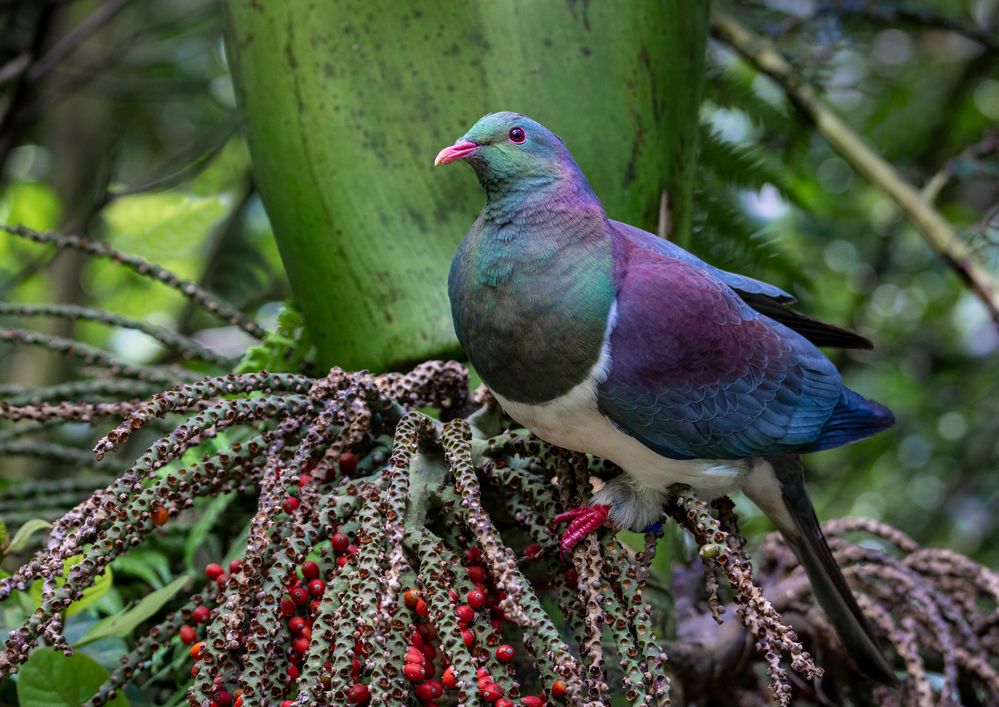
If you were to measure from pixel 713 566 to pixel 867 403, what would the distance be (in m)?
0.42

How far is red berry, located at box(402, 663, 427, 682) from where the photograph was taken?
888mm

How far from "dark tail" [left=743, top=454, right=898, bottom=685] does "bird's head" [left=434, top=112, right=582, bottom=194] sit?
1.48 feet

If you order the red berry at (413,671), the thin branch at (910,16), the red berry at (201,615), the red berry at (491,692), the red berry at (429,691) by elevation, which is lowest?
the red berry at (201,615)

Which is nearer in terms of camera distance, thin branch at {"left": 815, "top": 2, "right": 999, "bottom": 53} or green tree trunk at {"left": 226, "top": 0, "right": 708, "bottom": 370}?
green tree trunk at {"left": 226, "top": 0, "right": 708, "bottom": 370}

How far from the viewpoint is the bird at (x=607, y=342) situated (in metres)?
1.06

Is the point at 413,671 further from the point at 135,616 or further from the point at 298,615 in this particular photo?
the point at 135,616

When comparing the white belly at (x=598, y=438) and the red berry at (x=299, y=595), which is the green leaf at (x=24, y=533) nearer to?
the red berry at (x=299, y=595)

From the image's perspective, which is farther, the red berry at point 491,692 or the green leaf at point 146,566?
the green leaf at point 146,566

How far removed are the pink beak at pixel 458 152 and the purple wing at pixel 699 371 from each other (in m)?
0.19

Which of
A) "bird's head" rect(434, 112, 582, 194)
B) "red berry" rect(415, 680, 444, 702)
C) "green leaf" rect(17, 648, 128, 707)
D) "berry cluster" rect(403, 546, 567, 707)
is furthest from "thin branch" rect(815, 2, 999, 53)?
"green leaf" rect(17, 648, 128, 707)

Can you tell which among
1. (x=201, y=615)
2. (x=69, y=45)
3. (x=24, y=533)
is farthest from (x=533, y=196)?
(x=69, y=45)

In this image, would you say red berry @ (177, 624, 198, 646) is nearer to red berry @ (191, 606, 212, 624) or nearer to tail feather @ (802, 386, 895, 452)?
red berry @ (191, 606, 212, 624)

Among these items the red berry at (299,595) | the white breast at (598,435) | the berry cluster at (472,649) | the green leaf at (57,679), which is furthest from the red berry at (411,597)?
the green leaf at (57,679)

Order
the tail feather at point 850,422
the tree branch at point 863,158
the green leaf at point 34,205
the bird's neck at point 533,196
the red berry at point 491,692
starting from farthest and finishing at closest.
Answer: the green leaf at point 34,205 < the tree branch at point 863,158 < the tail feather at point 850,422 < the bird's neck at point 533,196 < the red berry at point 491,692
